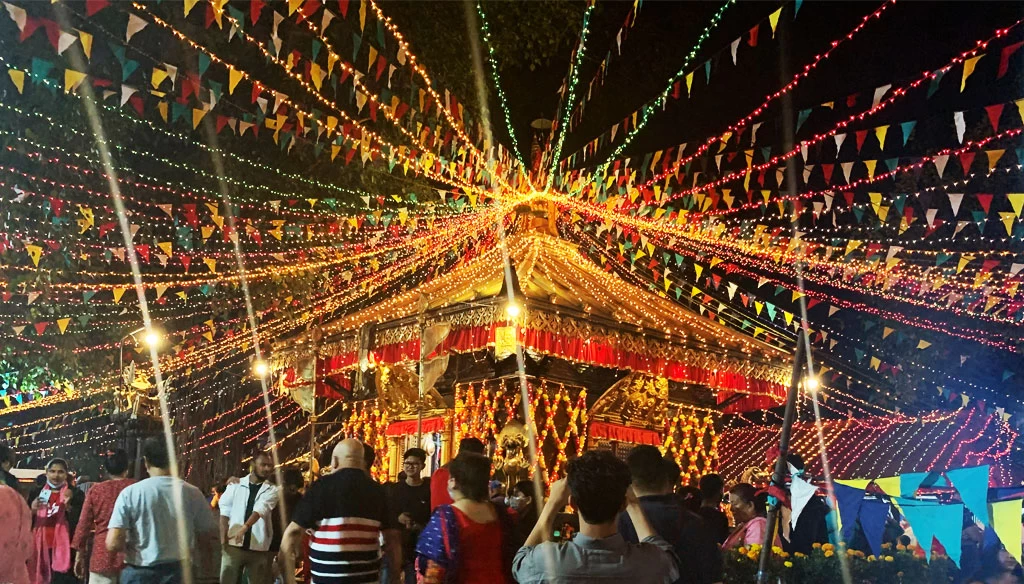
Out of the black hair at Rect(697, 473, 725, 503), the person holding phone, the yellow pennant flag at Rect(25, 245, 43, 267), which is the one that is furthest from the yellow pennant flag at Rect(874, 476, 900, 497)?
the yellow pennant flag at Rect(25, 245, 43, 267)

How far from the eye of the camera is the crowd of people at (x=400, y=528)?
3848 millimetres

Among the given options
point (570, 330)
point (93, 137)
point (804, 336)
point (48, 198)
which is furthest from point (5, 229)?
point (804, 336)

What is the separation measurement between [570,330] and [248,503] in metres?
5.55

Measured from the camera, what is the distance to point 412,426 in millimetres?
15828

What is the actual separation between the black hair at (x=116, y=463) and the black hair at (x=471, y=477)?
11.3ft

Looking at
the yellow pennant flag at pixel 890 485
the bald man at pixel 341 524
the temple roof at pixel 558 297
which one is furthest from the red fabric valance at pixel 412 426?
the yellow pennant flag at pixel 890 485

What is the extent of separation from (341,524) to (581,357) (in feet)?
24.5

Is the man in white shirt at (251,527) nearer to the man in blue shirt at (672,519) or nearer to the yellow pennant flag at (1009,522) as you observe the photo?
the man in blue shirt at (672,519)

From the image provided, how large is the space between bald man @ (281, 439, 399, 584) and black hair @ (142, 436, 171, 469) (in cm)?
114

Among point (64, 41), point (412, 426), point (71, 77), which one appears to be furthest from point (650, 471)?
point (412, 426)

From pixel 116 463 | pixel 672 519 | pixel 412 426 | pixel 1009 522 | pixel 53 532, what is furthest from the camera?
pixel 412 426

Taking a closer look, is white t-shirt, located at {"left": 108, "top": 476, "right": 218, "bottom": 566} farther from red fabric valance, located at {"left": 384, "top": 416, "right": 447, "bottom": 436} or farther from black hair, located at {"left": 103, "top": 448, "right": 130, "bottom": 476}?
red fabric valance, located at {"left": 384, "top": 416, "right": 447, "bottom": 436}

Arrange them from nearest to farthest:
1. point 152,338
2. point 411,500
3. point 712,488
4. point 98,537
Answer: point 98,537 < point 712,488 < point 411,500 < point 152,338

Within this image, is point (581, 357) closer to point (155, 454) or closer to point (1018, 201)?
point (1018, 201)
